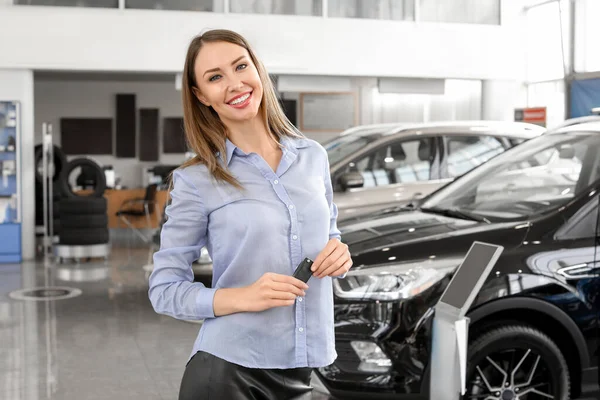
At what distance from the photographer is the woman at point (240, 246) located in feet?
5.70

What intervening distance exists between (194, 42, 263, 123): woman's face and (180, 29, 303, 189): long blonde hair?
0.07 ft

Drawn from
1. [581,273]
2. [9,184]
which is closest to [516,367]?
[581,273]

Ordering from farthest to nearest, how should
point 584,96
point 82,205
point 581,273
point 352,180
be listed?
point 584,96 < point 82,205 < point 352,180 < point 581,273

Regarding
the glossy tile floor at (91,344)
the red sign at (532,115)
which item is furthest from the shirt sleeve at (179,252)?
the red sign at (532,115)

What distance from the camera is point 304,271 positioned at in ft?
5.58

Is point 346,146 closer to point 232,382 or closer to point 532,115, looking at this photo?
point 232,382

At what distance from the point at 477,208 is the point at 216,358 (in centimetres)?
290

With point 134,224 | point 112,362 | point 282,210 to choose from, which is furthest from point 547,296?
point 134,224

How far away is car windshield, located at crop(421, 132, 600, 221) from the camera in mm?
4133

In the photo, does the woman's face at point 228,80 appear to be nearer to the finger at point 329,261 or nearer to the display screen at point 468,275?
the finger at point 329,261

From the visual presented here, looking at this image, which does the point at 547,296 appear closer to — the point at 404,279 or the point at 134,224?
the point at 404,279

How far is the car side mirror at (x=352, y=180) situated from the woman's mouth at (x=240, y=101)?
15.5ft

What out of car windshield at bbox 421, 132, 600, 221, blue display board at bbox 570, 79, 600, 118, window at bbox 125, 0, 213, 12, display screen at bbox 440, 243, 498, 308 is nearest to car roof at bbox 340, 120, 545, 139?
car windshield at bbox 421, 132, 600, 221

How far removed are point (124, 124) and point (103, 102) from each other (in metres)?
0.62
